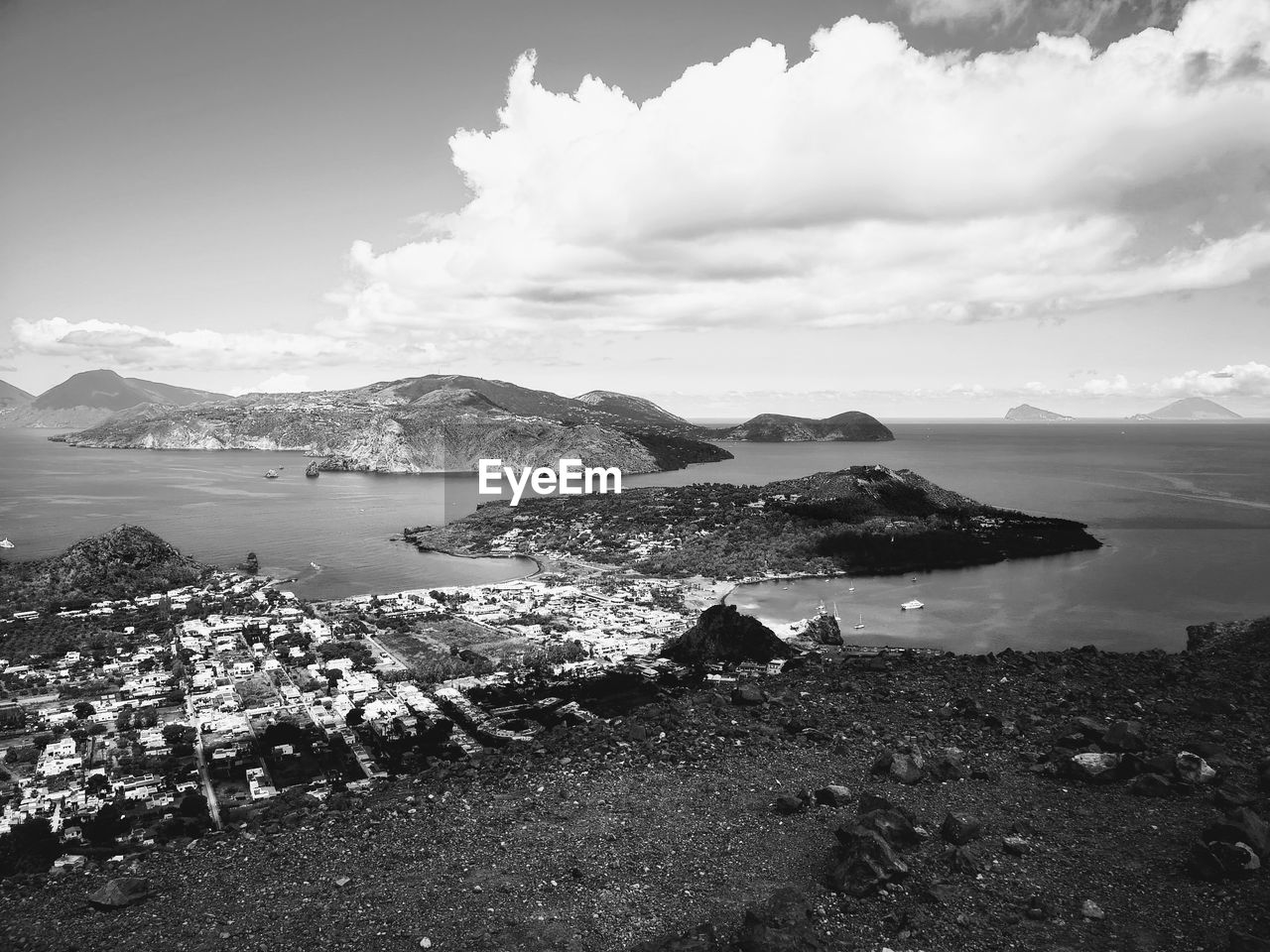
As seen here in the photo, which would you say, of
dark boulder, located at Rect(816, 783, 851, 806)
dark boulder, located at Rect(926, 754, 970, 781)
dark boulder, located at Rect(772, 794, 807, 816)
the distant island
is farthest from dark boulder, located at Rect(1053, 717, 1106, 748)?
the distant island

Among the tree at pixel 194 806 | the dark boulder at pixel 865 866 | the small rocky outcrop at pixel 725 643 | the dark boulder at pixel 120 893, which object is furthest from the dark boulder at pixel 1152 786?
the tree at pixel 194 806

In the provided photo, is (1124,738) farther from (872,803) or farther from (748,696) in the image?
(748,696)

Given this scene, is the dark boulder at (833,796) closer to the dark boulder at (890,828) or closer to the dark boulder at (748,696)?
the dark boulder at (890,828)

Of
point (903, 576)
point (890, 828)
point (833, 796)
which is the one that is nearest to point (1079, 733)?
point (833, 796)

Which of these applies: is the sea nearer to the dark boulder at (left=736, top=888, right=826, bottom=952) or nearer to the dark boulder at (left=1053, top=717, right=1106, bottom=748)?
the dark boulder at (left=1053, top=717, right=1106, bottom=748)

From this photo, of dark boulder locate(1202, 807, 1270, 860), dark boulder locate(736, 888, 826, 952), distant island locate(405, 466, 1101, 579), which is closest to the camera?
dark boulder locate(736, 888, 826, 952)

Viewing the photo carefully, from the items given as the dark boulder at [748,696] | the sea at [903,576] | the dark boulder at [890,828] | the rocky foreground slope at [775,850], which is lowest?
the sea at [903,576]
